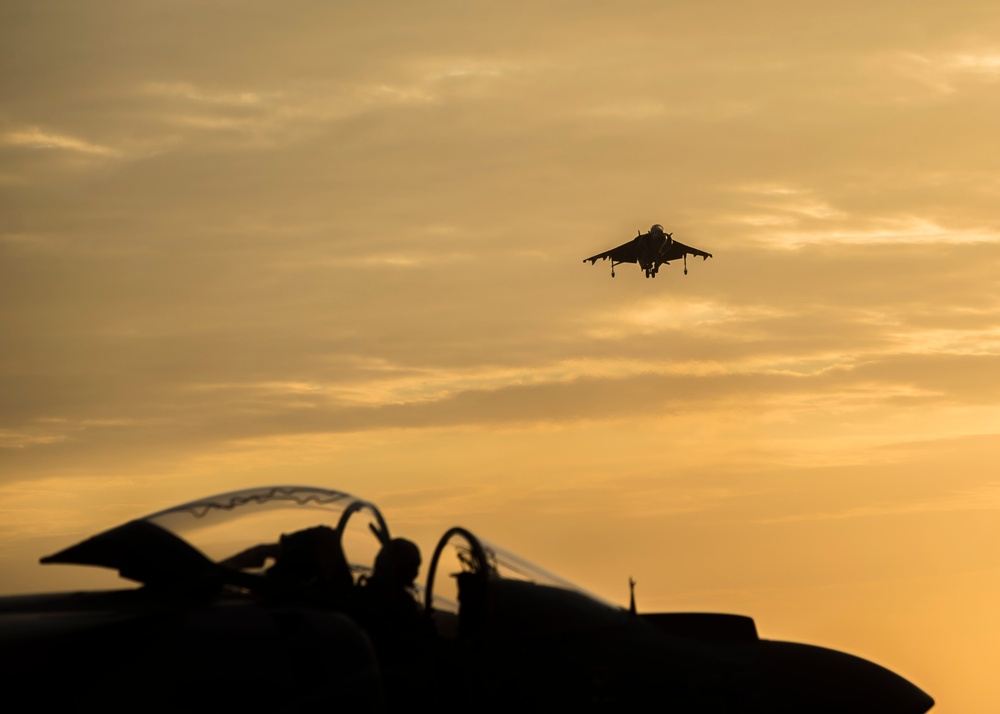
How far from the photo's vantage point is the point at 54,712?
938cm

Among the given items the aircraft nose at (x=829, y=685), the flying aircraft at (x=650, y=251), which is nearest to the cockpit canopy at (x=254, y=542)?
the aircraft nose at (x=829, y=685)

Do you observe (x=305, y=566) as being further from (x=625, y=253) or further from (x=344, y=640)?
(x=625, y=253)

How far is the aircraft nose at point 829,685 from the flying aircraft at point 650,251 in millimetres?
64269

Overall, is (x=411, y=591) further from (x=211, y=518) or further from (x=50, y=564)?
(x=50, y=564)

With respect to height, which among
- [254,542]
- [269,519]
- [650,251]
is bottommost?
[254,542]

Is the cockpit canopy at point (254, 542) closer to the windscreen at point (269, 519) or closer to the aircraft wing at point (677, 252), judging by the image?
the windscreen at point (269, 519)

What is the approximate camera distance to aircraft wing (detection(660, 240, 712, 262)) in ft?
256

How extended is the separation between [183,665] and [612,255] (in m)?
72.6

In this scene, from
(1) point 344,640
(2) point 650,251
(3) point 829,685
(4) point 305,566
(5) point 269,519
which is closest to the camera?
(1) point 344,640

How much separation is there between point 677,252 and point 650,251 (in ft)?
13.1

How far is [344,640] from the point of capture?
9.59 m

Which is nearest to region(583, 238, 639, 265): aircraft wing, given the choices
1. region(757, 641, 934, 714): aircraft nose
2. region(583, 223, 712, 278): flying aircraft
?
region(583, 223, 712, 278): flying aircraft

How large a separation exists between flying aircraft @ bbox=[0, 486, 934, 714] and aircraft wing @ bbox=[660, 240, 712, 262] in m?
67.2

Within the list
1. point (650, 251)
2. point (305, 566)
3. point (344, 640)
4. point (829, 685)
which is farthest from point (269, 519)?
point (650, 251)
